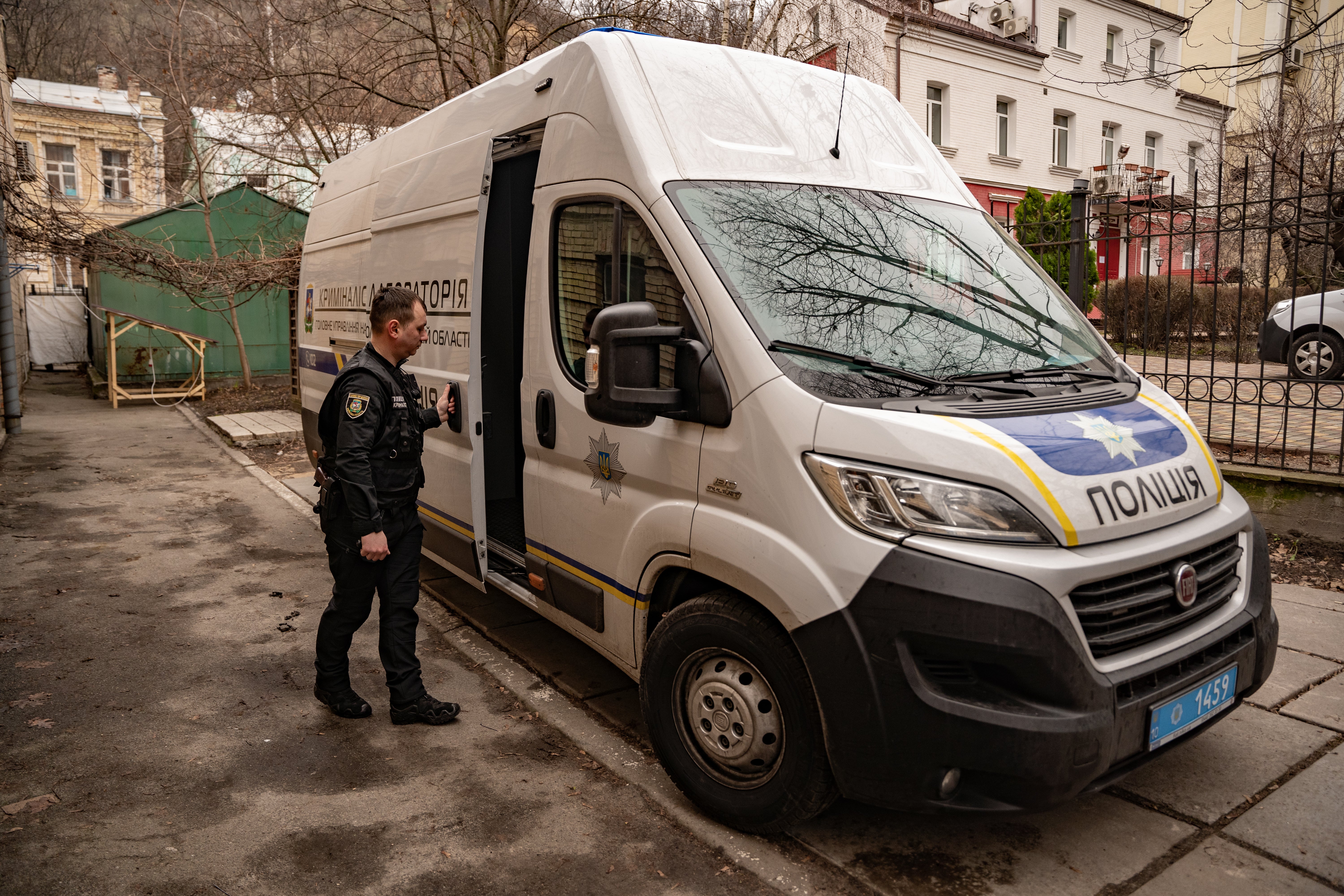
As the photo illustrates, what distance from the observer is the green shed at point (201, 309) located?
1833 centimetres

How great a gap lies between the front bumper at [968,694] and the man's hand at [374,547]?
6.08ft

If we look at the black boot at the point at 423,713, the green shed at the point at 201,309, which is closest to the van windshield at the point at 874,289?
the black boot at the point at 423,713

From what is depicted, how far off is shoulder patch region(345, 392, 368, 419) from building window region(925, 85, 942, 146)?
24.7 m

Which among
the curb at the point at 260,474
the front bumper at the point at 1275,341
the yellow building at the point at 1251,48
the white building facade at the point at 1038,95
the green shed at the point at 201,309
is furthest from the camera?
the white building facade at the point at 1038,95

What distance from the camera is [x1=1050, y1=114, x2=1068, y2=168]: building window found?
95.1 ft

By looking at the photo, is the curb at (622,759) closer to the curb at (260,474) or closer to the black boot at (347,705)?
the black boot at (347,705)

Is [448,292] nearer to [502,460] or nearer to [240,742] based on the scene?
[502,460]

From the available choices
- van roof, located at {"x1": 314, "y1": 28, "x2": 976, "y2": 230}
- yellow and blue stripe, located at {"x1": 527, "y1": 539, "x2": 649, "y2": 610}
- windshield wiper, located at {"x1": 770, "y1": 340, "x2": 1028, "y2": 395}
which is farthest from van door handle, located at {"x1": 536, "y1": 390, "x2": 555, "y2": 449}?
windshield wiper, located at {"x1": 770, "y1": 340, "x2": 1028, "y2": 395}

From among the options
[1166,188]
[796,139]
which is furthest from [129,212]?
[796,139]

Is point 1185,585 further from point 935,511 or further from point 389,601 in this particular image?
point 389,601

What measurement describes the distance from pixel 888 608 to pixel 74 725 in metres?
3.57

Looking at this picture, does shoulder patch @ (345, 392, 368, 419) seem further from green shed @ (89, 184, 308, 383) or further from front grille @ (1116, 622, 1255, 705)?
green shed @ (89, 184, 308, 383)

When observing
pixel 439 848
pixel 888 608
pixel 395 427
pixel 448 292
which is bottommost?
pixel 439 848

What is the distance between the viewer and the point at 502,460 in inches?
203
